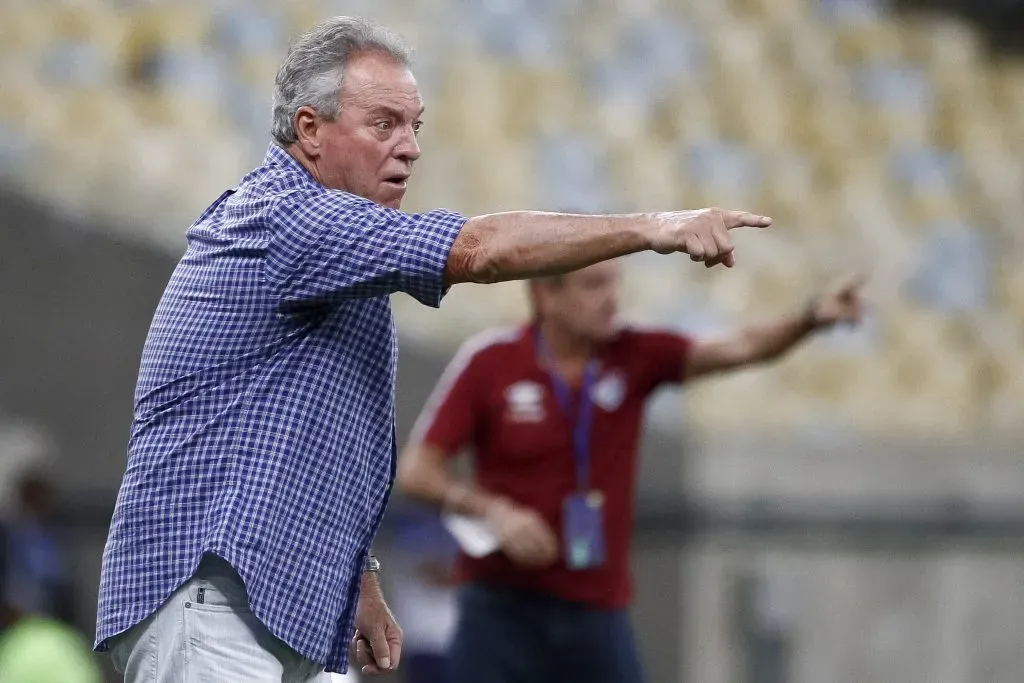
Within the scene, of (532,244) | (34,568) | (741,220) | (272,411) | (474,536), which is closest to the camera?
(741,220)

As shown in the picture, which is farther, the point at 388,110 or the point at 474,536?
the point at 474,536

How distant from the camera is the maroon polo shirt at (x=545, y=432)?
545cm

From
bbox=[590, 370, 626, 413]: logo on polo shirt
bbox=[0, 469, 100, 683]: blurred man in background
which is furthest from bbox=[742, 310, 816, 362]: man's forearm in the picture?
bbox=[0, 469, 100, 683]: blurred man in background

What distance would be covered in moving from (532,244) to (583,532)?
2.41 m

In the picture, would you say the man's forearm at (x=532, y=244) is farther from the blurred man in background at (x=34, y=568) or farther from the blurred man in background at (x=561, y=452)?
the blurred man in background at (x=34, y=568)

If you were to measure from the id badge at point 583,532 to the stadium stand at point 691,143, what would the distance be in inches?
141

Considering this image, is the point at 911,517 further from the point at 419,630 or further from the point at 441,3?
the point at 441,3

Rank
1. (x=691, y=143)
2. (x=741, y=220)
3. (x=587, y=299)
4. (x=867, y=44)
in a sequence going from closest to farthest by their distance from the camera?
(x=741, y=220)
(x=587, y=299)
(x=691, y=143)
(x=867, y=44)

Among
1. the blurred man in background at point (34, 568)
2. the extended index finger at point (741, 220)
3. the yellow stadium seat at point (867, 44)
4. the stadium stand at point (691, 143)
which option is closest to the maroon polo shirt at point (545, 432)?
the extended index finger at point (741, 220)

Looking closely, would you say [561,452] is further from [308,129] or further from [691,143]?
[691,143]

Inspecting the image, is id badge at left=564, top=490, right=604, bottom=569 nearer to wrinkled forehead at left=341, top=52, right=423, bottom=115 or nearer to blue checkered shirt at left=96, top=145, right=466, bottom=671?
blue checkered shirt at left=96, top=145, right=466, bottom=671

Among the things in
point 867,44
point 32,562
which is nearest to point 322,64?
point 32,562

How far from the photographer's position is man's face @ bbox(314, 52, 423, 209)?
11.3 feet

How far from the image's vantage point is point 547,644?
5.39 metres
